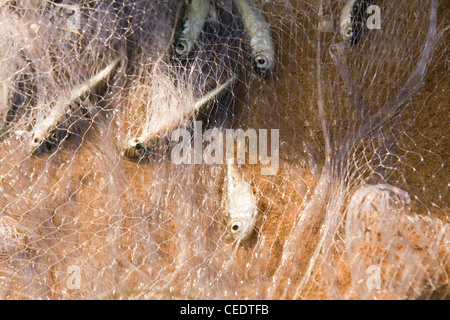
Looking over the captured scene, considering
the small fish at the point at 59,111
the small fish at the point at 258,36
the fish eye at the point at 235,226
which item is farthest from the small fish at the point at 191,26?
the fish eye at the point at 235,226

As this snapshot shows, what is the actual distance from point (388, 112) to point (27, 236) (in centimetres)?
287

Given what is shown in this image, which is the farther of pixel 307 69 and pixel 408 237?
pixel 307 69

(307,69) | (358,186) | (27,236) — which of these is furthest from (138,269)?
(307,69)

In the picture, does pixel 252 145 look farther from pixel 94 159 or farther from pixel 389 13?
pixel 389 13

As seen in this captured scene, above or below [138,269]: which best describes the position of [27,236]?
above

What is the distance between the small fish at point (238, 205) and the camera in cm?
286

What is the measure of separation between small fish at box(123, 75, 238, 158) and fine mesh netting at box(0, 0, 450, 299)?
0.04 feet

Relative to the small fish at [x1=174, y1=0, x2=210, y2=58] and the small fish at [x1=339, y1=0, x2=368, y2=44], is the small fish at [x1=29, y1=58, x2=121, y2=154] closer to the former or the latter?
the small fish at [x1=174, y1=0, x2=210, y2=58]

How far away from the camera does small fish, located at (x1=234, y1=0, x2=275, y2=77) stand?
317 cm

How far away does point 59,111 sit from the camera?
3.14 metres

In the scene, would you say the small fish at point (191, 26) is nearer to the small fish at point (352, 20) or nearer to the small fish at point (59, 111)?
the small fish at point (59, 111)

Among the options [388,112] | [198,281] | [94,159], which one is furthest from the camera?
[94,159]

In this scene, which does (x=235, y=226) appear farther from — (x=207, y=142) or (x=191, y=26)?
(x=191, y=26)

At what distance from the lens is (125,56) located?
331 centimetres
